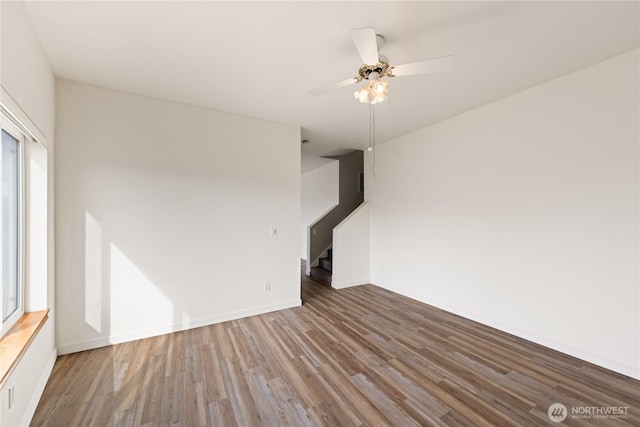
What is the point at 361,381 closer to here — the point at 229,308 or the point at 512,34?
the point at 229,308

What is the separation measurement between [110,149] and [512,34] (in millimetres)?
3787

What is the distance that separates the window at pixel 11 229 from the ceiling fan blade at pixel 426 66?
2620 mm

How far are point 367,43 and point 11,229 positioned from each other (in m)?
2.82

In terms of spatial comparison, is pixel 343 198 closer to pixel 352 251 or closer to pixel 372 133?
pixel 352 251

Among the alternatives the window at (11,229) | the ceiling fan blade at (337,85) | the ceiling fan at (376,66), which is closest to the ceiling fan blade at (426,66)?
the ceiling fan at (376,66)

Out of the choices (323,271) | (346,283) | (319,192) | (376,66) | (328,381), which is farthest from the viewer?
(319,192)

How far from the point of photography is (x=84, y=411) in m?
1.73

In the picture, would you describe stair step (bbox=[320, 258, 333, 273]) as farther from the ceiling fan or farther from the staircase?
the ceiling fan

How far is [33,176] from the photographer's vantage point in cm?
204

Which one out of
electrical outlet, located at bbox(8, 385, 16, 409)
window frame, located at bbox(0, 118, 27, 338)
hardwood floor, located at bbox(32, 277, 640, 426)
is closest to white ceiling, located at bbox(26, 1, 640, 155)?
window frame, located at bbox(0, 118, 27, 338)

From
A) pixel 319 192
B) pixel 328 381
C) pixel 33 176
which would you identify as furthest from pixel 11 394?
pixel 319 192

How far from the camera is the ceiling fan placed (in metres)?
1.50

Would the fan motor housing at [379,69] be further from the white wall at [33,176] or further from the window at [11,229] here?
the window at [11,229]

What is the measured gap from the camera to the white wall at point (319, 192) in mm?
6643
